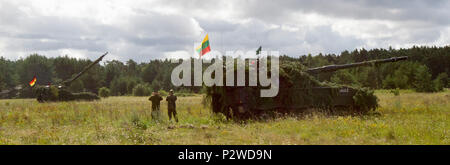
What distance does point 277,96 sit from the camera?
14961 millimetres

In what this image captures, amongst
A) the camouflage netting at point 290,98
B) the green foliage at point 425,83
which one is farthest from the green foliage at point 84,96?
the green foliage at point 425,83

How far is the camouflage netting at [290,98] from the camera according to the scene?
14453 mm

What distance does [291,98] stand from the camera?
15.1m

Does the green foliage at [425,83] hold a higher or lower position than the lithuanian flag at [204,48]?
lower

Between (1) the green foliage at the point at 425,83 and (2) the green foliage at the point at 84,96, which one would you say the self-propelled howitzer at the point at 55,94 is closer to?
(2) the green foliage at the point at 84,96

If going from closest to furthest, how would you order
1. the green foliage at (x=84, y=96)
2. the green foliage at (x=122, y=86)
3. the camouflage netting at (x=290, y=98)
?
the camouflage netting at (x=290, y=98)
the green foliage at (x=84, y=96)
the green foliage at (x=122, y=86)

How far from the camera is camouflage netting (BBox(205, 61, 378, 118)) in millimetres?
14453

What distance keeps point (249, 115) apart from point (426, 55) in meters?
77.3

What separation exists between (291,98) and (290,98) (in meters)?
0.04

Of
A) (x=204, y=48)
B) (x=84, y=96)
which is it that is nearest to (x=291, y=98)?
(x=204, y=48)

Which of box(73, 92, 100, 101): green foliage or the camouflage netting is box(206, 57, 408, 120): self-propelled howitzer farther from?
box(73, 92, 100, 101): green foliage

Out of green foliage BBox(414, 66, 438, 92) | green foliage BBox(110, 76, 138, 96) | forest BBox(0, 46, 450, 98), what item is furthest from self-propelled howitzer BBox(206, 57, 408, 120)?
green foliage BBox(110, 76, 138, 96)
